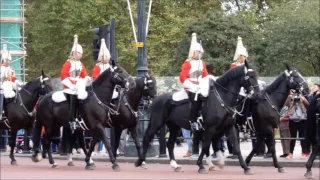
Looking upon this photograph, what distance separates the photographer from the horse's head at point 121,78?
63.3ft

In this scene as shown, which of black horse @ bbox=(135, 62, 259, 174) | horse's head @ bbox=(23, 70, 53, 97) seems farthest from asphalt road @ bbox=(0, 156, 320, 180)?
horse's head @ bbox=(23, 70, 53, 97)

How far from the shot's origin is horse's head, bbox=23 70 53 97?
22.2 metres

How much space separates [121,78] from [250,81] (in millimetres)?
3135

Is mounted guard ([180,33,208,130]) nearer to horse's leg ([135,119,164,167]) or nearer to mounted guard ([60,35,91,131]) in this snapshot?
horse's leg ([135,119,164,167])

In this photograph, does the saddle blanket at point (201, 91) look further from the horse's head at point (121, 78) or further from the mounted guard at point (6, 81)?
the mounted guard at point (6, 81)

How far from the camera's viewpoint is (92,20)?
166ft

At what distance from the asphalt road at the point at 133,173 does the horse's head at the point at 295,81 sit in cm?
191

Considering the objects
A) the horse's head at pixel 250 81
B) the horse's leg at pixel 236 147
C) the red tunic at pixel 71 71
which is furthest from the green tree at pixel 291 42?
the horse's head at pixel 250 81

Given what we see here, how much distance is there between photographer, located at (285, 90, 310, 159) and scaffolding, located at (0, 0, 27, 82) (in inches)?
1097

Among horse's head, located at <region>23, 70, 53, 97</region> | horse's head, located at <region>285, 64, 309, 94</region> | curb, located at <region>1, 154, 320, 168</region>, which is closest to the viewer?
horse's head, located at <region>285, 64, 309, 94</region>

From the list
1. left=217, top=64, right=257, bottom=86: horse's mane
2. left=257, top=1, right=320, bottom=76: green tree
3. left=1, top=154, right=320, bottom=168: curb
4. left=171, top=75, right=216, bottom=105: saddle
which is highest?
left=257, top=1, right=320, bottom=76: green tree

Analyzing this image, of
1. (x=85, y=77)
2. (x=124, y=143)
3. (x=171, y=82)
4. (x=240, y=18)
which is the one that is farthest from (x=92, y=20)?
(x=85, y=77)

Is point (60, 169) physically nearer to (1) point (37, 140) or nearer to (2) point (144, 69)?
(1) point (37, 140)

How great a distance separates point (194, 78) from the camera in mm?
19172
